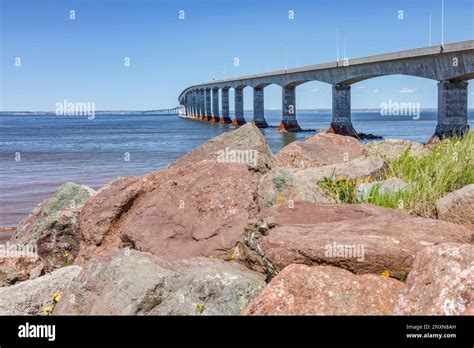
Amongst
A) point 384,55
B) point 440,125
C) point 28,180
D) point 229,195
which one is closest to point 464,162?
point 229,195

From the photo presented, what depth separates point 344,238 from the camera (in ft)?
15.8

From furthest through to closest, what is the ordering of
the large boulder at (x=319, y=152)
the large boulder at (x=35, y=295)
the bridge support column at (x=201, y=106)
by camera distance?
the bridge support column at (x=201, y=106), the large boulder at (x=319, y=152), the large boulder at (x=35, y=295)

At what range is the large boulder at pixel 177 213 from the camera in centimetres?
615

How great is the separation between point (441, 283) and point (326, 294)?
0.80 meters

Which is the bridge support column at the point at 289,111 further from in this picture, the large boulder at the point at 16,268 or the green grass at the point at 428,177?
the large boulder at the point at 16,268

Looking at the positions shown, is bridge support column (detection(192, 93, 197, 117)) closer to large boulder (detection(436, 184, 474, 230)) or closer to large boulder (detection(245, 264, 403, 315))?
large boulder (detection(436, 184, 474, 230))

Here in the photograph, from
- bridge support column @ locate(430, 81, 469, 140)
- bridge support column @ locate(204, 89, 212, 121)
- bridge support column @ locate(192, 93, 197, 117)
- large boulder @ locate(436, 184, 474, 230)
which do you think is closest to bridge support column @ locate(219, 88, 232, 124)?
bridge support column @ locate(204, 89, 212, 121)

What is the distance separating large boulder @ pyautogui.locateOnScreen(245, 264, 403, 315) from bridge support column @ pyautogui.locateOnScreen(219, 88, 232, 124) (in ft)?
327

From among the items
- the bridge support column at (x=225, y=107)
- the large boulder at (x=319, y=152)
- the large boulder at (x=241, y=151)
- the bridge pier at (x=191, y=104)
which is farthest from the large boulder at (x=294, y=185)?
the bridge pier at (x=191, y=104)

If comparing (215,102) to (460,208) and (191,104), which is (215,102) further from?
(460,208)

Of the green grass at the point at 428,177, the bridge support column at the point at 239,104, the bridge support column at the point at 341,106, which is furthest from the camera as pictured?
the bridge support column at the point at 239,104

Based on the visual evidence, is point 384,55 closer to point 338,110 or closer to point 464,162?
point 338,110

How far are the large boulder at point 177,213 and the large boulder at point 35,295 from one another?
95 cm

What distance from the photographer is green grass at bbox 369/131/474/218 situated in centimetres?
657
